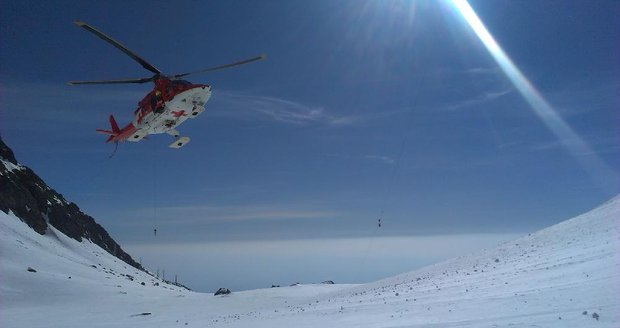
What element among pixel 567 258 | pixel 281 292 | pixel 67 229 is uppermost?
pixel 67 229

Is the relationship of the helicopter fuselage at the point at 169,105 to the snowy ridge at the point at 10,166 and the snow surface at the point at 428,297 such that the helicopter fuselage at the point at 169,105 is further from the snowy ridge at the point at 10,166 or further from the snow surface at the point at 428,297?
the snowy ridge at the point at 10,166

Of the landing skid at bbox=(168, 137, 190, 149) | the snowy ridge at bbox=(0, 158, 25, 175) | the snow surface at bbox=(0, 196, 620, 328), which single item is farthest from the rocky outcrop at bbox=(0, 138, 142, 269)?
the landing skid at bbox=(168, 137, 190, 149)

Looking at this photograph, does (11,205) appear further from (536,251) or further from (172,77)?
(536,251)

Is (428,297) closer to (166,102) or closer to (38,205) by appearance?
(166,102)

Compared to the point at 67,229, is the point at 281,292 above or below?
below

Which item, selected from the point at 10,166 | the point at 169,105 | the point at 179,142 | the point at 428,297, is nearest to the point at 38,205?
the point at 10,166

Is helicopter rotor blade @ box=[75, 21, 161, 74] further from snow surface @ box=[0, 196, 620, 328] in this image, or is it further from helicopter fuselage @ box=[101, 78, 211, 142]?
snow surface @ box=[0, 196, 620, 328]

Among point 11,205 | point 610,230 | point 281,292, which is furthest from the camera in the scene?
point 11,205

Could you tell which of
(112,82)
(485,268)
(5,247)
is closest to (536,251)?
(485,268)
